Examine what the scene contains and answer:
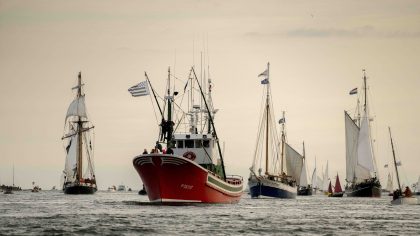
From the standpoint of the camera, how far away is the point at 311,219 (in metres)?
72.2

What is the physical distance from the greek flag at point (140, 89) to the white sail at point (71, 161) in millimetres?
101885

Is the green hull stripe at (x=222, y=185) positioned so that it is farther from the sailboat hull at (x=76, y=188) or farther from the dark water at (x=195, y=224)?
the sailboat hull at (x=76, y=188)

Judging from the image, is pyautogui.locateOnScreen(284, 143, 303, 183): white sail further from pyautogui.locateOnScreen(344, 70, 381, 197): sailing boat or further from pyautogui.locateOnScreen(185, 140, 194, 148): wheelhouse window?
pyautogui.locateOnScreen(185, 140, 194, 148): wheelhouse window

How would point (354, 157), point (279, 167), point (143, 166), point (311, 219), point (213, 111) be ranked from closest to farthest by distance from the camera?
1. point (311, 219)
2. point (143, 166)
3. point (213, 111)
4. point (279, 167)
5. point (354, 157)

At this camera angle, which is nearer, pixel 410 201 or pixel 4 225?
pixel 4 225

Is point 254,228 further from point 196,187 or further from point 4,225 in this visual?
point 196,187

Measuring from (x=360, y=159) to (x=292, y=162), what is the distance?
1430 centimetres

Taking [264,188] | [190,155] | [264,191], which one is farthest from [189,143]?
[264,191]

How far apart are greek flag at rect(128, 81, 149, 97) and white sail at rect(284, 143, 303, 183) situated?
89.5m

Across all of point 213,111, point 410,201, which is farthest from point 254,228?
point 410,201

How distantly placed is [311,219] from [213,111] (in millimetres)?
44704

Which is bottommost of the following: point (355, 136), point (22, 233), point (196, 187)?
point (22, 233)

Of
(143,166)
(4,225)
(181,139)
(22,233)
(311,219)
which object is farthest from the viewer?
(181,139)

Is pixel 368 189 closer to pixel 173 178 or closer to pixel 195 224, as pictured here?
pixel 173 178
